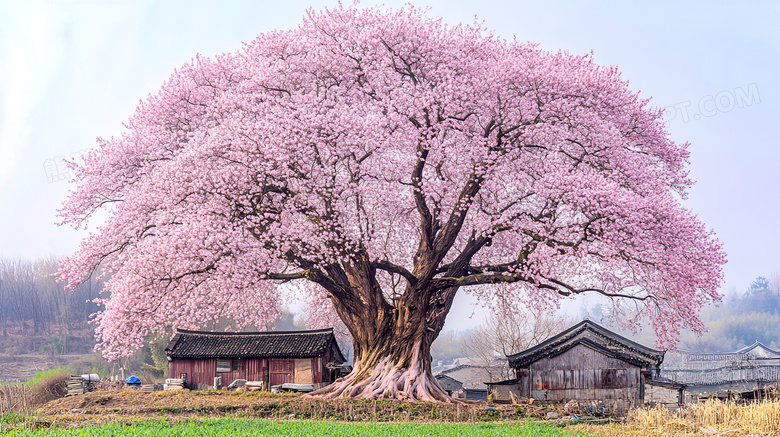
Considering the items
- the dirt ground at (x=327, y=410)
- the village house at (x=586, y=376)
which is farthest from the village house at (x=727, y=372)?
the dirt ground at (x=327, y=410)

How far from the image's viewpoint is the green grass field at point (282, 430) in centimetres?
1380

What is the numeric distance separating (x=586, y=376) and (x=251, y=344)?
62.5 feet

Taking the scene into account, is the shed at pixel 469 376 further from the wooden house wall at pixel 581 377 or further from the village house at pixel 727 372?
the wooden house wall at pixel 581 377

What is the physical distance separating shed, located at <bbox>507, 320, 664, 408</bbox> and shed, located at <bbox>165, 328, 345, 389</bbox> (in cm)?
1165

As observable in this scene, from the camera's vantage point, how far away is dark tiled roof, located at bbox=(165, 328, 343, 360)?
116 ft

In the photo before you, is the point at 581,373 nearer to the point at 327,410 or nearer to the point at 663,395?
the point at 663,395

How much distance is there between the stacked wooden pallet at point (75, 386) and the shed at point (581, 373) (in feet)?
71.4

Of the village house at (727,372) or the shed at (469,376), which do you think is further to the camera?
the village house at (727,372)

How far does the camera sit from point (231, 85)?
27.5 meters

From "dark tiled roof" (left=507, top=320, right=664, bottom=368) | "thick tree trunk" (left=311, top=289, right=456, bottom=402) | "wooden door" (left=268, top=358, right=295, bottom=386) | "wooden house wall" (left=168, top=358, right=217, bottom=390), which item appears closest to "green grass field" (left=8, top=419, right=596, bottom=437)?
"thick tree trunk" (left=311, top=289, right=456, bottom=402)

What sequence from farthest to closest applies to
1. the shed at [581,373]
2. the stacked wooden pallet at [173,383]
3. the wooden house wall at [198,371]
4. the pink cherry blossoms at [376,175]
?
the wooden house wall at [198,371]
the stacked wooden pallet at [173,383]
the shed at [581,373]
the pink cherry blossoms at [376,175]

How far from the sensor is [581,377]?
2836 cm

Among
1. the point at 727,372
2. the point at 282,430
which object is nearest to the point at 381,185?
the point at 282,430

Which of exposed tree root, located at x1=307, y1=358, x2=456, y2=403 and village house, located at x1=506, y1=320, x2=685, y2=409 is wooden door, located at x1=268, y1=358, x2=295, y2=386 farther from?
village house, located at x1=506, y1=320, x2=685, y2=409
